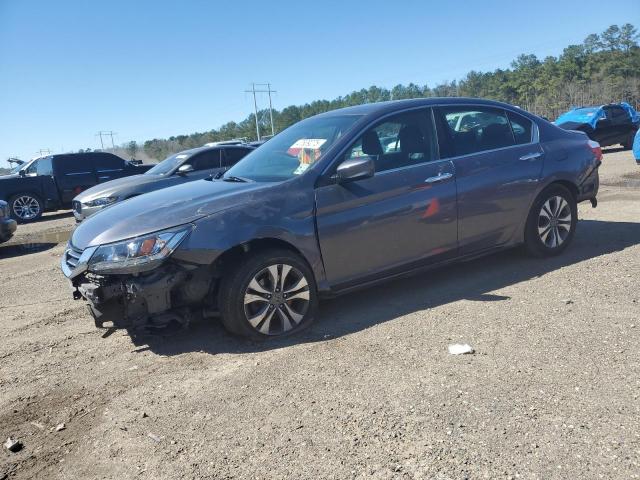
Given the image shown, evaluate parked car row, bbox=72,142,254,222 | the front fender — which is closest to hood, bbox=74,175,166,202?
parked car row, bbox=72,142,254,222

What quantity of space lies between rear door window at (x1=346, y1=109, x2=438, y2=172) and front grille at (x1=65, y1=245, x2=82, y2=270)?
2.32 metres

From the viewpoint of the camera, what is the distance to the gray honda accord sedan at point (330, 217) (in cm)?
386

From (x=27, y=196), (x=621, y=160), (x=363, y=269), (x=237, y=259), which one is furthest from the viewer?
(x=621, y=160)

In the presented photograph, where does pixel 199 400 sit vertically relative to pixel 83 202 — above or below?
below

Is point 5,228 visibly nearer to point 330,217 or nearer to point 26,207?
point 26,207

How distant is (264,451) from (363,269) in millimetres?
2070

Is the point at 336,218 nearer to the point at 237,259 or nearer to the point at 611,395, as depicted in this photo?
the point at 237,259

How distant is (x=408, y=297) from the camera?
497 cm

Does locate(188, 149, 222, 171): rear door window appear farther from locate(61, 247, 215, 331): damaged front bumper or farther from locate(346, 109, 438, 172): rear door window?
locate(61, 247, 215, 331): damaged front bumper

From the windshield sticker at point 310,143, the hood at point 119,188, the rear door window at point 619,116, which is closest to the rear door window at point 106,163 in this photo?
the hood at point 119,188

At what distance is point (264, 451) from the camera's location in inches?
108

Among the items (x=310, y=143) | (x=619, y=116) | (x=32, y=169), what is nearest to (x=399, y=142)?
(x=310, y=143)

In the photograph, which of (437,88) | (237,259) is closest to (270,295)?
(237,259)

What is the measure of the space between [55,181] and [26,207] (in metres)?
1.00
